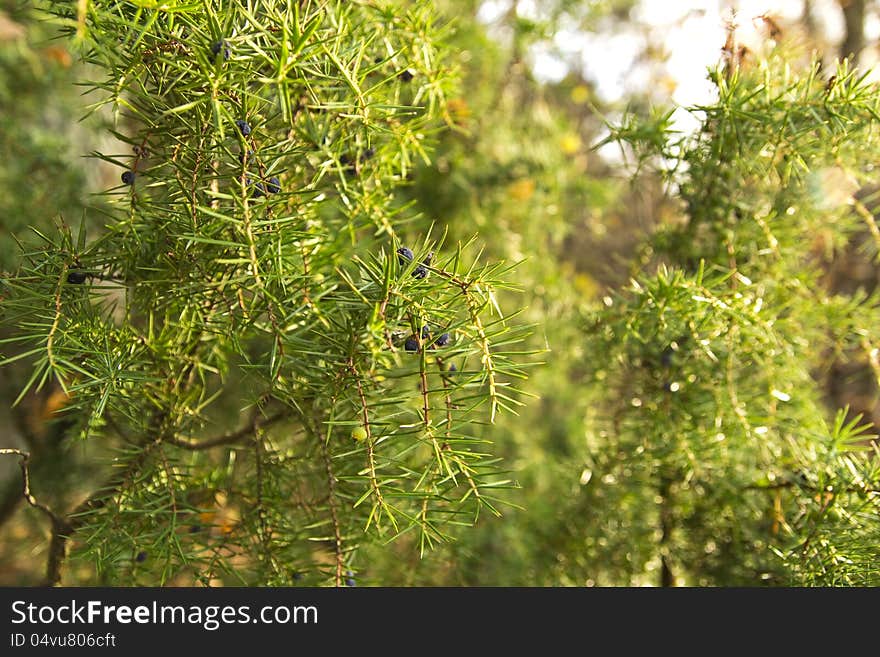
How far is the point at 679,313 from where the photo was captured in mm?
562

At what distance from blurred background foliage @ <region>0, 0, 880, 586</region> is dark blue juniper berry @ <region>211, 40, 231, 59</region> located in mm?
213

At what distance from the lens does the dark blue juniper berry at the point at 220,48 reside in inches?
14.5

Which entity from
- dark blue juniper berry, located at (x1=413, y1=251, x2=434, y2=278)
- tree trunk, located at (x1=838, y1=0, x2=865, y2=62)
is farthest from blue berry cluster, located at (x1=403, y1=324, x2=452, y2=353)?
tree trunk, located at (x1=838, y1=0, x2=865, y2=62)

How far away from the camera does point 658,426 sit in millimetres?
640

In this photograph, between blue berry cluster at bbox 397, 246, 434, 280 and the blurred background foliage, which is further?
the blurred background foliage

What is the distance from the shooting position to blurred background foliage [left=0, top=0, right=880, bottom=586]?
0.55m

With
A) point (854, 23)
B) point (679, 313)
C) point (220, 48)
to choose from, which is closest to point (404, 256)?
point (220, 48)

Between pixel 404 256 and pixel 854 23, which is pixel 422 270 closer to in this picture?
pixel 404 256

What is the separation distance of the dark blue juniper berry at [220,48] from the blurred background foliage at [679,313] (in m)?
0.21

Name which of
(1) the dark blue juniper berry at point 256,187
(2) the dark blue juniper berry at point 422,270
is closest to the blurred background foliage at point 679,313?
(2) the dark blue juniper berry at point 422,270

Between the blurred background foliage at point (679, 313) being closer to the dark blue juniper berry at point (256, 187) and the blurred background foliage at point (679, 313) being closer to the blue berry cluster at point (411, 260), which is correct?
the blue berry cluster at point (411, 260)

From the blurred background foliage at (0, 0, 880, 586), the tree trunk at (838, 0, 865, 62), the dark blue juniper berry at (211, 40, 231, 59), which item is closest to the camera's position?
the dark blue juniper berry at (211, 40, 231, 59)

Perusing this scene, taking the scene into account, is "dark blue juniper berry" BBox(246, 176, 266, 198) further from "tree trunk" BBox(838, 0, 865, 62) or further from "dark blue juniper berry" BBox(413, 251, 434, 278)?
"tree trunk" BBox(838, 0, 865, 62)
